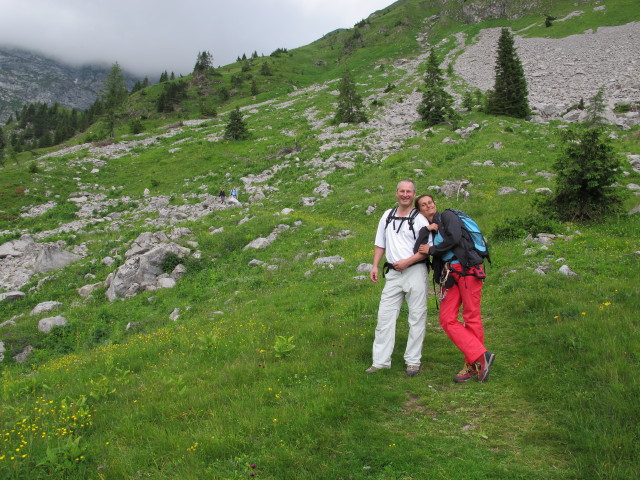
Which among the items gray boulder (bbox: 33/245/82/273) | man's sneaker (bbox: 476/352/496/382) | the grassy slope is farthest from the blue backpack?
gray boulder (bbox: 33/245/82/273)

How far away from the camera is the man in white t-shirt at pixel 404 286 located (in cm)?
626

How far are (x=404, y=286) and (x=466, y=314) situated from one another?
1.13m

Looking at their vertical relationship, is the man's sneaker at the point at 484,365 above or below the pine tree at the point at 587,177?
below

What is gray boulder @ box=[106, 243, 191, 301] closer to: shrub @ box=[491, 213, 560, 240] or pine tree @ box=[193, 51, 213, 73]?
shrub @ box=[491, 213, 560, 240]

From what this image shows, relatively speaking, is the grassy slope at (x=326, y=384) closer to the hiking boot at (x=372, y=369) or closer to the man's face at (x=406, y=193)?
the hiking boot at (x=372, y=369)

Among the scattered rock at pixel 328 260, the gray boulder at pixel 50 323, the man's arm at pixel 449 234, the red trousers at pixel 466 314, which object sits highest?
the man's arm at pixel 449 234

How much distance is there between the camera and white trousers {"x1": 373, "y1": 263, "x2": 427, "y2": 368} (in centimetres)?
627

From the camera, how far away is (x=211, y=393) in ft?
19.8

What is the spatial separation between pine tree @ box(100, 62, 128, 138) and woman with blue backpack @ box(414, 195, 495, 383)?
59942 millimetres

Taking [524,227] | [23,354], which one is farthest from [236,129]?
[524,227]

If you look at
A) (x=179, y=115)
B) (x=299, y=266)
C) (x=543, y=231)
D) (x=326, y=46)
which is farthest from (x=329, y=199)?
(x=326, y=46)

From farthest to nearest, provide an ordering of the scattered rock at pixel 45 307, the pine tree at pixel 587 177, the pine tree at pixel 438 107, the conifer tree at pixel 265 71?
the conifer tree at pixel 265 71 → the pine tree at pixel 438 107 → the scattered rock at pixel 45 307 → the pine tree at pixel 587 177

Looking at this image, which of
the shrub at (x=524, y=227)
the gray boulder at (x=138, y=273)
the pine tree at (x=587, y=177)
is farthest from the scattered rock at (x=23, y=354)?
the pine tree at (x=587, y=177)

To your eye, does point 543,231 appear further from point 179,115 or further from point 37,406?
point 179,115
